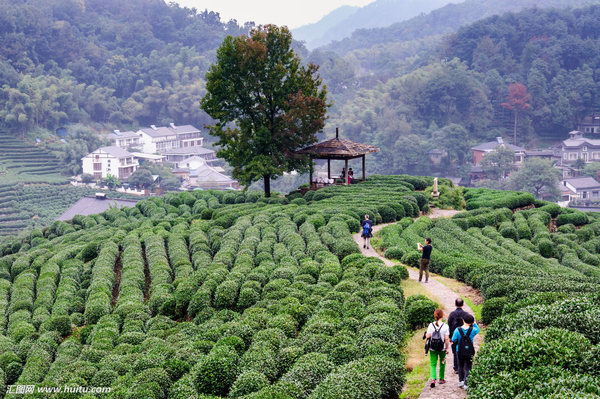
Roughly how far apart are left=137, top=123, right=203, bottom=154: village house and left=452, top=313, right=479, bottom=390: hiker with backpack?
103m

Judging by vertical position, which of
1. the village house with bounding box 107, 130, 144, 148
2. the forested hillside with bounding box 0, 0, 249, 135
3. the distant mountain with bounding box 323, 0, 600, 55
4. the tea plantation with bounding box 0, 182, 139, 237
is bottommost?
the tea plantation with bounding box 0, 182, 139, 237

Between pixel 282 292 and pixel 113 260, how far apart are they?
10.9m

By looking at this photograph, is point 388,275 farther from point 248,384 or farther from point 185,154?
point 185,154

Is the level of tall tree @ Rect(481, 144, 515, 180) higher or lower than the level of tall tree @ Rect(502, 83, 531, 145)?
lower

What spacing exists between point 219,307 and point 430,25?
648 ft

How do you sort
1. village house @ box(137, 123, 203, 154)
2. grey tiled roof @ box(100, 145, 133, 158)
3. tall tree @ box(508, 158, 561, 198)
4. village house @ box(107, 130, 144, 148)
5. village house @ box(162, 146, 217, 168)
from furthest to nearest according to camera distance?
village house @ box(137, 123, 203, 154), village house @ box(107, 130, 144, 148), village house @ box(162, 146, 217, 168), grey tiled roof @ box(100, 145, 133, 158), tall tree @ box(508, 158, 561, 198)

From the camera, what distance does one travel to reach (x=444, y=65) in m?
113

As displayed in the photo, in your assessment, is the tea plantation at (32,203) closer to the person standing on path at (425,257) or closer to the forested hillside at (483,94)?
the forested hillside at (483,94)

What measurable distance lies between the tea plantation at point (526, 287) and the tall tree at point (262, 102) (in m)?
10.2

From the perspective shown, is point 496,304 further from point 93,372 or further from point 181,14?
point 181,14

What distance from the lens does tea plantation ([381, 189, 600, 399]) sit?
7652mm

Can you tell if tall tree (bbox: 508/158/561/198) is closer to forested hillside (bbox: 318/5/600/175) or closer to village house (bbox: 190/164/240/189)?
forested hillside (bbox: 318/5/600/175)

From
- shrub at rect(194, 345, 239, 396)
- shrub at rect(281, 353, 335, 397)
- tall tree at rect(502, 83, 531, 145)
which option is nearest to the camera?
shrub at rect(281, 353, 335, 397)

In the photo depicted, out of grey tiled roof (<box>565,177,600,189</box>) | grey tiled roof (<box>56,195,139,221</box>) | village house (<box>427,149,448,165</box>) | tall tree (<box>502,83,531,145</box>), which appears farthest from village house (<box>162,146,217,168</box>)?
grey tiled roof (<box>565,177,600,189</box>)
